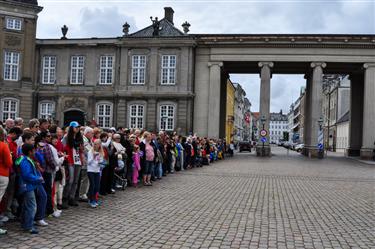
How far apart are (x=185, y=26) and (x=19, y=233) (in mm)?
39113

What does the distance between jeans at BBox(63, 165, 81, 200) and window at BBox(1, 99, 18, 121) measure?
36022 millimetres

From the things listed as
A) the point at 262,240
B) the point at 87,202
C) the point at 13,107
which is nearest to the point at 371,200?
the point at 262,240

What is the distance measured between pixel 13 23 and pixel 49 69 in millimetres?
5892

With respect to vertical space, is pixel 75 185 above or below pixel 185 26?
below

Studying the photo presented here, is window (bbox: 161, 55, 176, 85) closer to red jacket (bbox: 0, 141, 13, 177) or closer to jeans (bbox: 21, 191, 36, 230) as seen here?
jeans (bbox: 21, 191, 36, 230)

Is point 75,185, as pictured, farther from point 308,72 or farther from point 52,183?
point 308,72

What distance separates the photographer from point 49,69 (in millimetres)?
47844

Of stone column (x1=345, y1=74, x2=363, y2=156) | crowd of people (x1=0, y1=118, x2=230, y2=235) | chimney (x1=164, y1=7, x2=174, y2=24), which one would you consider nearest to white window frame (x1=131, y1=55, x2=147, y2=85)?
chimney (x1=164, y1=7, x2=174, y2=24)

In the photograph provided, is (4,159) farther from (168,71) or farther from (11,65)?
(11,65)

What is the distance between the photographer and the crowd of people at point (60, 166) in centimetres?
878

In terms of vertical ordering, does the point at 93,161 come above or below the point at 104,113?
below

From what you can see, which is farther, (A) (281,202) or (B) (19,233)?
(A) (281,202)

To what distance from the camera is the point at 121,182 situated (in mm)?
15984

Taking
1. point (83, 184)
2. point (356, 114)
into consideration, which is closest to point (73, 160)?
point (83, 184)
